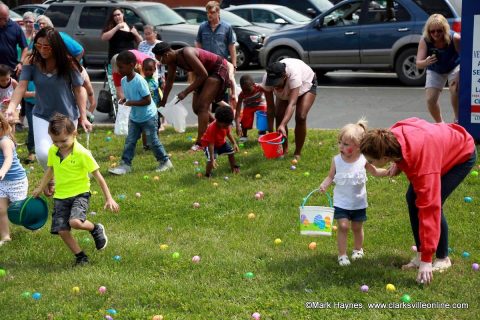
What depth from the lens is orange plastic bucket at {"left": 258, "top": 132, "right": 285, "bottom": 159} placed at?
9.37 meters

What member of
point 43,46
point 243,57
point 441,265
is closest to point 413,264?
point 441,265

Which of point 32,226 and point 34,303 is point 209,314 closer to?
point 34,303

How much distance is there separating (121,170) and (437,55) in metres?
4.15

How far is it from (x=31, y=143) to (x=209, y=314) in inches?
228

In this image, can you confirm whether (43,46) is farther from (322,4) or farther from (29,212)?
(322,4)

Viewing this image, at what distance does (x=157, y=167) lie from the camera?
977 centimetres

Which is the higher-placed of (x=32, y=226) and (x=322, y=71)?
(x=32, y=226)

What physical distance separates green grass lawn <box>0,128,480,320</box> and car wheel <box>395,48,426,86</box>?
7155 mm

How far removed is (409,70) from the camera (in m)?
15.8

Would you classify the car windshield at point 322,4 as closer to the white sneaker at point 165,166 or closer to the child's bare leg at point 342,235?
the white sneaker at point 165,166

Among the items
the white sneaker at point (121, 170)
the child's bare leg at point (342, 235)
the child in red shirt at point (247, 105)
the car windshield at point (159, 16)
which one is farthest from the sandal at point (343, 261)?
the car windshield at point (159, 16)

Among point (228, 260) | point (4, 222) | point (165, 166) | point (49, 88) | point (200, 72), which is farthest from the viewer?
point (200, 72)

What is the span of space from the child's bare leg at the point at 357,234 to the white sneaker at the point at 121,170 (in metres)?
3.95

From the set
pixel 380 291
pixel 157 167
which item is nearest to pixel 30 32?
pixel 157 167
